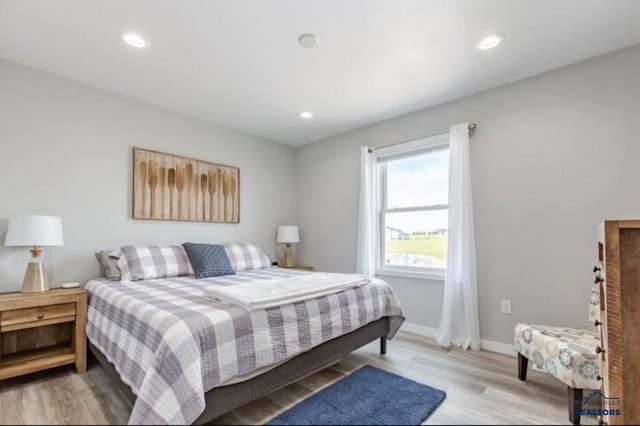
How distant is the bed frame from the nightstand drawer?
0.92 ft

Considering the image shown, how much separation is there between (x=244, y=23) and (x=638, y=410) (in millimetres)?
2714

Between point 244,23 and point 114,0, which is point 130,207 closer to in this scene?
point 114,0

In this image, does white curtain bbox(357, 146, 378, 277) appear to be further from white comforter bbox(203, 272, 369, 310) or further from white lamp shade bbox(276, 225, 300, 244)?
white comforter bbox(203, 272, 369, 310)

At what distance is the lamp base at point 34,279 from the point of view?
88.4 inches

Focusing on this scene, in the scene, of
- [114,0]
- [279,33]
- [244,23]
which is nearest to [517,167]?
[279,33]

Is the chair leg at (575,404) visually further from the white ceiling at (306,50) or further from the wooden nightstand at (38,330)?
the wooden nightstand at (38,330)

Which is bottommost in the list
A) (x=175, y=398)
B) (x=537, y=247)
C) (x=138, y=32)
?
(x=175, y=398)

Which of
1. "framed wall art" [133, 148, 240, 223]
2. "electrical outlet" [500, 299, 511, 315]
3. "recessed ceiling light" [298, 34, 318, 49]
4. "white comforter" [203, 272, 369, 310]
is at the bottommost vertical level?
"electrical outlet" [500, 299, 511, 315]

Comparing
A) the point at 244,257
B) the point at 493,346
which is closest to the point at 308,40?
the point at 244,257

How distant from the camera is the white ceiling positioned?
6.08 feet

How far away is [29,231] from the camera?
2.19m

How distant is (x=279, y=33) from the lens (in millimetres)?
2078

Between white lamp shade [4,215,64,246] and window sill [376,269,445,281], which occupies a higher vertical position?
white lamp shade [4,215,64,246]

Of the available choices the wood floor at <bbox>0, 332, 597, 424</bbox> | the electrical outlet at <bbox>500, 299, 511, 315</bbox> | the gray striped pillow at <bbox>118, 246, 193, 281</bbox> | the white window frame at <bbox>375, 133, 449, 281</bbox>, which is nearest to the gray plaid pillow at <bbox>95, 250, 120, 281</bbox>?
the gray striped pillow at <bbox>118, 246, 193, 281</bbox>
